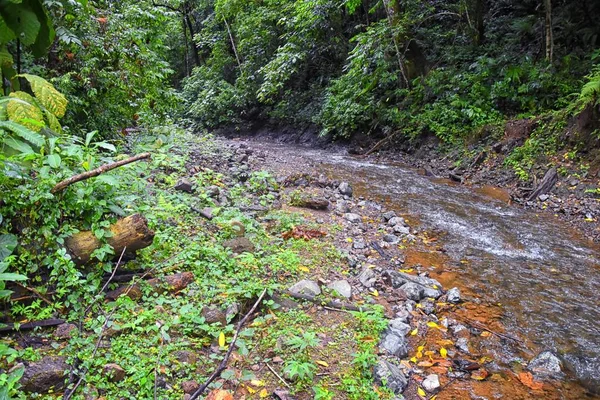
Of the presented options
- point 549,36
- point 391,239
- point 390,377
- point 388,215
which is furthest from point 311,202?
point 549,36

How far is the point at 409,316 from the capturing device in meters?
3.73

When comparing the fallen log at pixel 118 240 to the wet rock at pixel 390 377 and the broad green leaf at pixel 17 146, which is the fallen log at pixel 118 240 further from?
the wet rock at pixel 390 377

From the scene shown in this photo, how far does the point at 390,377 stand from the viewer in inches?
111

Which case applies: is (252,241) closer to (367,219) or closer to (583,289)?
(367,219)

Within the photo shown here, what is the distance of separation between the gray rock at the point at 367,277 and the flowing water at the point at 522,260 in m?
1.22

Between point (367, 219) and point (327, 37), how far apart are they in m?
12.5

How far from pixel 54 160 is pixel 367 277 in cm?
321

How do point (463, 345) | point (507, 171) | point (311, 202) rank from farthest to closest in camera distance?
point (507, 171) → point (311, 202) → point (463, 345)

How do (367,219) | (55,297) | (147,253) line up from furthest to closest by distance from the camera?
(367,219)
(147,253)
(55,297)

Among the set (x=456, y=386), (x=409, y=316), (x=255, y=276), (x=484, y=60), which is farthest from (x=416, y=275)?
(x=484, y=60)

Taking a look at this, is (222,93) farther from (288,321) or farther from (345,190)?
(288,321)

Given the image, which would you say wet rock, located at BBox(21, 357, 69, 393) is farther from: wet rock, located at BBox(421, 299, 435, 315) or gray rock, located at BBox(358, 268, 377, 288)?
wet rock, located at BBox(421, 299, 435, 315)

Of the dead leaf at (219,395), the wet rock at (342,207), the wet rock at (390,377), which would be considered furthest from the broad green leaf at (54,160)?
the wet rock at (342,207)

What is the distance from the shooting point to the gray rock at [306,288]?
3.64m
